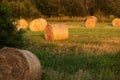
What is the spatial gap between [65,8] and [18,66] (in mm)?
47085

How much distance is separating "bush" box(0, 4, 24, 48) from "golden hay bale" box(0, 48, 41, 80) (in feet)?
7.24

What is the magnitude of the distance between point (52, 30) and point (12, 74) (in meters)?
12.3

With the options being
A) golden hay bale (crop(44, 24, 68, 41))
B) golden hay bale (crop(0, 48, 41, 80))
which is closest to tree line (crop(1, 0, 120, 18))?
golden hay bale (crop(44, 24, 68, 41))

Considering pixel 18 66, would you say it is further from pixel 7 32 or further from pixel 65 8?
pixel 65 8

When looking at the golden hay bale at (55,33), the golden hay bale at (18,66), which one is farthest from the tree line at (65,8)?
the golden hay bale at (18,66)

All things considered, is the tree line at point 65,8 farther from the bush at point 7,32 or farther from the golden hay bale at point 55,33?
the bush at point 7,32

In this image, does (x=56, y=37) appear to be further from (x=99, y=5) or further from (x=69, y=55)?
(x=99, y=5)

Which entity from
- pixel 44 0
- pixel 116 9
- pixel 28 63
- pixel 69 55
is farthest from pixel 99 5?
pixel 28 63

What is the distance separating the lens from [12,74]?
331 inches

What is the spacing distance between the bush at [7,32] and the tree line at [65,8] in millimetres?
35316

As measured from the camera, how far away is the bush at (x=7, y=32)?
35.6ft

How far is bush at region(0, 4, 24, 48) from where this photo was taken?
35.6 ft

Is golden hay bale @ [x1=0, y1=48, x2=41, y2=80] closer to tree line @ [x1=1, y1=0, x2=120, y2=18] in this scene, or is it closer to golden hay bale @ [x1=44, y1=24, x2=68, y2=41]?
golden hay bale @ [x1=44, y1=24, x2=68, y2=41]

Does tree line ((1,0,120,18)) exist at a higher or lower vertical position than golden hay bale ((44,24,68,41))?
lower
